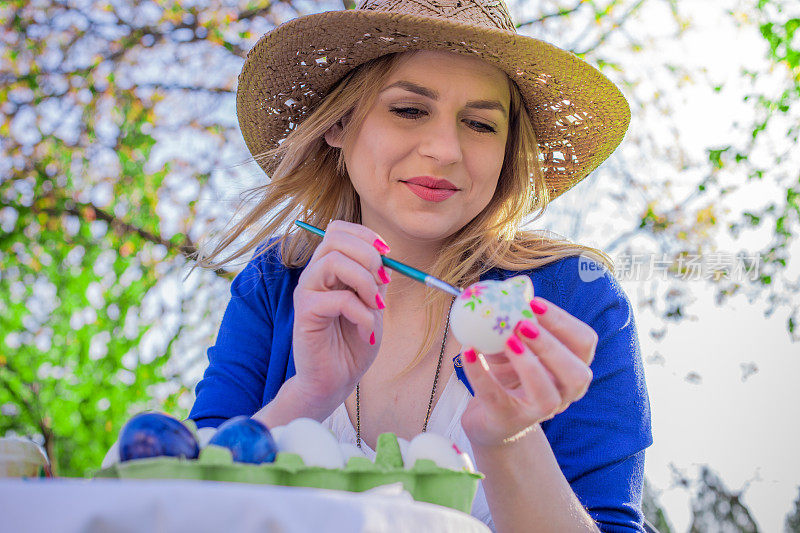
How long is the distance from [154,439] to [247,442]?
0.35 ft

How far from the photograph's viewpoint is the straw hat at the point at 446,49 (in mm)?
1902

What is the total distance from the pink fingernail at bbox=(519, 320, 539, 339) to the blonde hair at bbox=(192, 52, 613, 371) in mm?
949

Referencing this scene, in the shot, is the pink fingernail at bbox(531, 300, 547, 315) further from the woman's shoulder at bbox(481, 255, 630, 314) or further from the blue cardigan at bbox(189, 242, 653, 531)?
the woman's shoulder at bbox(481, 255, 630, 314)

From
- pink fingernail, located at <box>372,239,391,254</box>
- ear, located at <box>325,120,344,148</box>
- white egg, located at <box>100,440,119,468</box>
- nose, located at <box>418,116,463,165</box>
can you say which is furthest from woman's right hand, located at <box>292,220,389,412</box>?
ear, located at <box>325,120,344,148</box>

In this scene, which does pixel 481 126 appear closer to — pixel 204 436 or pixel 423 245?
pixel 423 245

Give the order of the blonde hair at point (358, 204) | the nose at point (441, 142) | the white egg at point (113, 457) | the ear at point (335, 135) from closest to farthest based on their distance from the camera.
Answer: the white egg at point (113, 457)
the nose at point (441, 142)
the blonde hair at point (358, 204)
the ear at point (335, 135)

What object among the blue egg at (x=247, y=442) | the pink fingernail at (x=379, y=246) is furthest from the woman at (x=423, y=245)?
the blue egg at (x=247, y=442)

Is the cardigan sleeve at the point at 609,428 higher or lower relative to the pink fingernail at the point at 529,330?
lower

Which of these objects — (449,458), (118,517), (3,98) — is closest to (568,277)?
(449,458)

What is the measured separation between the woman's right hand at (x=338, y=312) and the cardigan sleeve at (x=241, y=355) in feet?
1.61

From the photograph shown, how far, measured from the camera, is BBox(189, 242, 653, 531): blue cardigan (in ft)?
5.70

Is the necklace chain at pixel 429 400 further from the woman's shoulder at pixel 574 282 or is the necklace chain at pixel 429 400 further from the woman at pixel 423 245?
the woman's shoulder at pixel 574 282

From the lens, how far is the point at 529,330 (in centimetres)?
116

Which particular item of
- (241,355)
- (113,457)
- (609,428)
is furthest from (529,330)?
(241,355)
